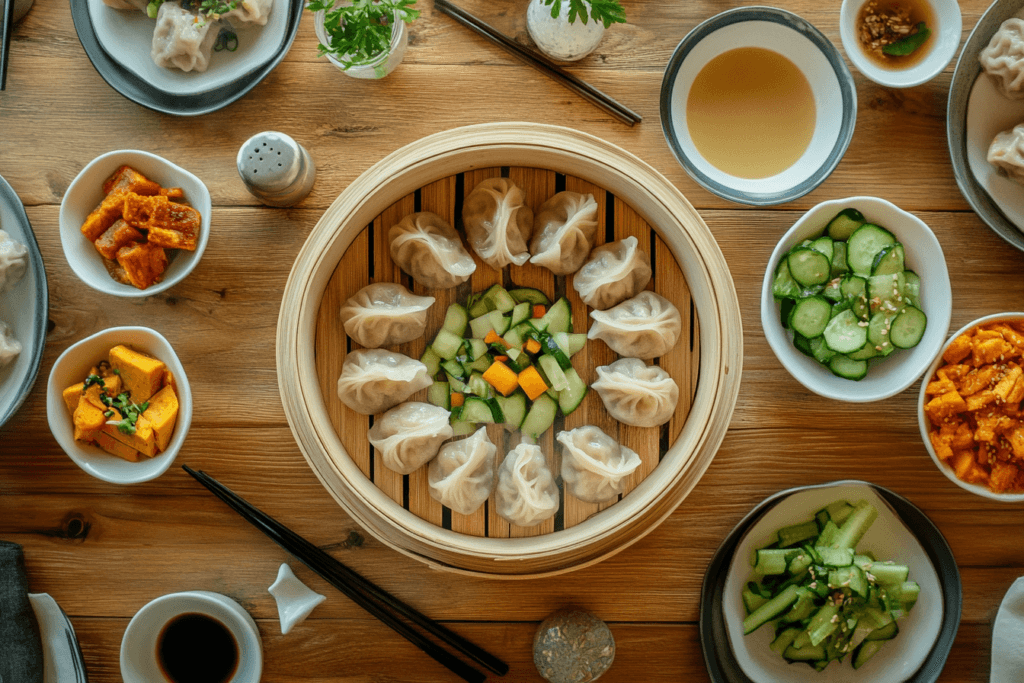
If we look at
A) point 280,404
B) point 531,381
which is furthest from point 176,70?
point 531,381

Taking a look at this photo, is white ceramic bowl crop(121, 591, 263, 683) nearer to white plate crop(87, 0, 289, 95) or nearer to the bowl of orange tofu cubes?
white plate crop(87, 0, 289, 95)

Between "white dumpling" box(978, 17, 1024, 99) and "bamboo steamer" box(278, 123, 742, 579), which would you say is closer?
"bamboo steamer" box(278, 123, 742, 579)

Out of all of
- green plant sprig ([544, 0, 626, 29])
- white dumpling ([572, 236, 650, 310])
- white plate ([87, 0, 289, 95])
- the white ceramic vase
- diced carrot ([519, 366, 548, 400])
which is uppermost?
green plant sprig ([544, 0, 626, 29])

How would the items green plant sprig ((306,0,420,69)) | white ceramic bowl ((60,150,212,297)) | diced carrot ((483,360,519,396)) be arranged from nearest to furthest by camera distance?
green plant sprig ((306,0,420,69)), white ceramic bowl ((60,150,212,297)), diced carrot ((483,360,519,396))

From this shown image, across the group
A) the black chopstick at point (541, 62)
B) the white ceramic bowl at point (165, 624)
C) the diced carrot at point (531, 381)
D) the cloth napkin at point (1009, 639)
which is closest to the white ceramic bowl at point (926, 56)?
the black chopstick at point (541, 62)

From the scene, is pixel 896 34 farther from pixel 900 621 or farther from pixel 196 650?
pixel 196 650

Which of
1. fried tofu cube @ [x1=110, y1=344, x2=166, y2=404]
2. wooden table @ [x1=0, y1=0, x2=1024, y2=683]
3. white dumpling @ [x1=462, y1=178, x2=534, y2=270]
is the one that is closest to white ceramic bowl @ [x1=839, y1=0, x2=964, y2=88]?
wooden table @ [x1=0, y1=0, x2=1024, y2=683]
